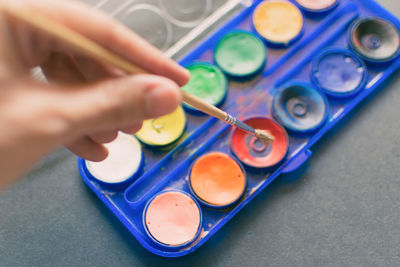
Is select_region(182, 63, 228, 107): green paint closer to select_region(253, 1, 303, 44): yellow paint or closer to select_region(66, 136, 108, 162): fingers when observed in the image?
select_region(253, 1, 303, 44): yellow paint

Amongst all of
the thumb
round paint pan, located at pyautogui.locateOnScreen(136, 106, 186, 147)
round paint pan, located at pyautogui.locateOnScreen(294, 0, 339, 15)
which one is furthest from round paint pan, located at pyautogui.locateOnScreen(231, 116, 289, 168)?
the thumb

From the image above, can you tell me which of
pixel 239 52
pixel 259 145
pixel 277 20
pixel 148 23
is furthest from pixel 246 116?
pixel 148 23

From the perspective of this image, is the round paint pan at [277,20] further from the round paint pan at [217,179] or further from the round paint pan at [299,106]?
the round paint pan at [217,179]

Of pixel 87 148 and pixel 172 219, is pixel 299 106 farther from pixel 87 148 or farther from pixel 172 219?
pixel 87 148

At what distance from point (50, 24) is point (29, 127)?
14 centimetres

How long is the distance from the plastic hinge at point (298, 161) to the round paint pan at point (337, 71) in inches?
7.3

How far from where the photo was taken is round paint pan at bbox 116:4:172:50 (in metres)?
1.24

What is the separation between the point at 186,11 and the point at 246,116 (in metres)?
0.40

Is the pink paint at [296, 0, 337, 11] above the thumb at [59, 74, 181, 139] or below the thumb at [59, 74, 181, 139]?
above

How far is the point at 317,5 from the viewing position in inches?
47.0

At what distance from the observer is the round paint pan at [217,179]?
103cm

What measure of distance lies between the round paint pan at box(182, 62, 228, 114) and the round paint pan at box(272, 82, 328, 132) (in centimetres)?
16

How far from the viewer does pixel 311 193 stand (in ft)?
3.49

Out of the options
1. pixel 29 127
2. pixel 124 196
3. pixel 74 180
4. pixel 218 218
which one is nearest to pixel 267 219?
pixel 218 218
